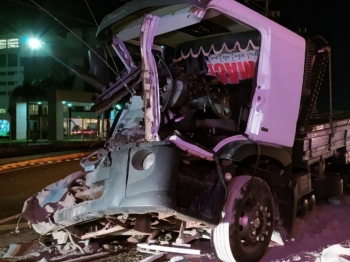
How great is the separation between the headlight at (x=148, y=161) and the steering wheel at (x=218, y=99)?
1.18 meters

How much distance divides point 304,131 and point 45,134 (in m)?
29.3

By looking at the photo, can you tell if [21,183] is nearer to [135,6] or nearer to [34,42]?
[34,42]

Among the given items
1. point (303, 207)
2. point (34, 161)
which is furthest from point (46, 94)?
point (303, 207)

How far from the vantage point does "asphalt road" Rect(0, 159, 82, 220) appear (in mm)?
8251

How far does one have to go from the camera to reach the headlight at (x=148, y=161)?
13.6 feet

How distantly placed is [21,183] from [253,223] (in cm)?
803

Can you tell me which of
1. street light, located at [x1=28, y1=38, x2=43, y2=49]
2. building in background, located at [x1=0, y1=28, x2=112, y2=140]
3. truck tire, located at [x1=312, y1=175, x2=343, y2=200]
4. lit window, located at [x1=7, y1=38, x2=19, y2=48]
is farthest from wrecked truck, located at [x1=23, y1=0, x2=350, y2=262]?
lit window, located at [x1=7, y1=38, x2=19, y2=48]

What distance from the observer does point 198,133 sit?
210 inches

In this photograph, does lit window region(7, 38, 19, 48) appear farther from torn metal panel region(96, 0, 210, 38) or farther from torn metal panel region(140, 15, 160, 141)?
torn metal panel region(140, 15, 160, 141)

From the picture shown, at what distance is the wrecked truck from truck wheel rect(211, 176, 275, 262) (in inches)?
0.5

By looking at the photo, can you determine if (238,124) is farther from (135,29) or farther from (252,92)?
(135,29)

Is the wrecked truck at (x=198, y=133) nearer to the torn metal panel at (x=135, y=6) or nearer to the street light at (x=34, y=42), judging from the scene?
the torn metal panel at (x=135, y=6)

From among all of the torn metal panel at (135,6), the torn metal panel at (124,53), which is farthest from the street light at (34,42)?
the torn metal panel at (135,6)

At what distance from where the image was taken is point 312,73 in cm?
637
